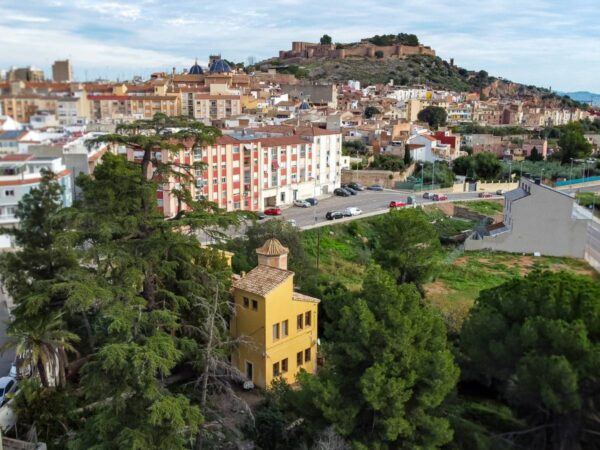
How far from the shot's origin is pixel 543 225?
4772cm

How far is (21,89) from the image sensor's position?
91.1 meters

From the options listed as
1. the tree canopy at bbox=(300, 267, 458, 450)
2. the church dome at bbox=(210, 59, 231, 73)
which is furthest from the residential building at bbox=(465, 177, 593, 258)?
the church dome at bbox=(210, 59, 231, 73)

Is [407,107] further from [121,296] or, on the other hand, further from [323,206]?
[121,296]

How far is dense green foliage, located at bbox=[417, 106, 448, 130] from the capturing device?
110 m

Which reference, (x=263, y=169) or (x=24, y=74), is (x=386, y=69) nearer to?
(x=24, y=74)

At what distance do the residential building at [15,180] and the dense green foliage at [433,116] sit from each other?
263ft

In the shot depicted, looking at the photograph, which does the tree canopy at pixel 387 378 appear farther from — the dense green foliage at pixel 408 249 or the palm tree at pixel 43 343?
the dense green foliage at pixel 408 249

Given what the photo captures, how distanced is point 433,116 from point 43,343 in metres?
99.1

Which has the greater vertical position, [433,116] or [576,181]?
[433,116]

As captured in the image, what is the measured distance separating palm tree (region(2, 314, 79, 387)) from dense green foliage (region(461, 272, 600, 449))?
12.8 metres

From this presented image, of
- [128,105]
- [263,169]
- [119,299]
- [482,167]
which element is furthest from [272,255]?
[128,105]

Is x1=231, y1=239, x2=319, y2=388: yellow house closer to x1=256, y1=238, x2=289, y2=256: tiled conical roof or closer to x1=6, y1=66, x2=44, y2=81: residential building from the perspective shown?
x1=256, y1=238, x2=289, y2=256: tiled conical roof

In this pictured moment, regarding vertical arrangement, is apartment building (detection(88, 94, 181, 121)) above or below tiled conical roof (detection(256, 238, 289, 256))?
above

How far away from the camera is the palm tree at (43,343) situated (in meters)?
19.5
